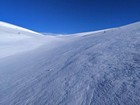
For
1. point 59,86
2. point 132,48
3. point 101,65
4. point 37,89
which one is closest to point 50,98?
point 59,86

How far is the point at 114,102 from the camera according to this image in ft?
6.54

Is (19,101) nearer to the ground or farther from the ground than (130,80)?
nearer to the ground

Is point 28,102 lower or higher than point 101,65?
lower

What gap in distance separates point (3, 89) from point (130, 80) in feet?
10.1

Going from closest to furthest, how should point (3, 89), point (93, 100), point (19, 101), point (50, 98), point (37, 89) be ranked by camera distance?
point (93, 100) < point (50, 98) < point (19, 101) < point (37, 89) < point (3, 89)

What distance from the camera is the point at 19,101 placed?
287cm

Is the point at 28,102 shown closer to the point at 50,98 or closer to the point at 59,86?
the point at 50,98

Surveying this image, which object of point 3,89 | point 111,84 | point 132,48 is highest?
point 132,48

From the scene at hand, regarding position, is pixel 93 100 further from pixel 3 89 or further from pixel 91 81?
pixel 3 89

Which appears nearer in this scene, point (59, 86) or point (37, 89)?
point (59, 86)

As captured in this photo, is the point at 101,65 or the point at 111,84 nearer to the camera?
the point at 111,84

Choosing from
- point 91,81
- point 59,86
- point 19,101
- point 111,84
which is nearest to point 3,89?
point 19,101

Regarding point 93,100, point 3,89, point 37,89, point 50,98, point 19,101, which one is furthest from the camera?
point 3,89

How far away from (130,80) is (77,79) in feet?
3.40
